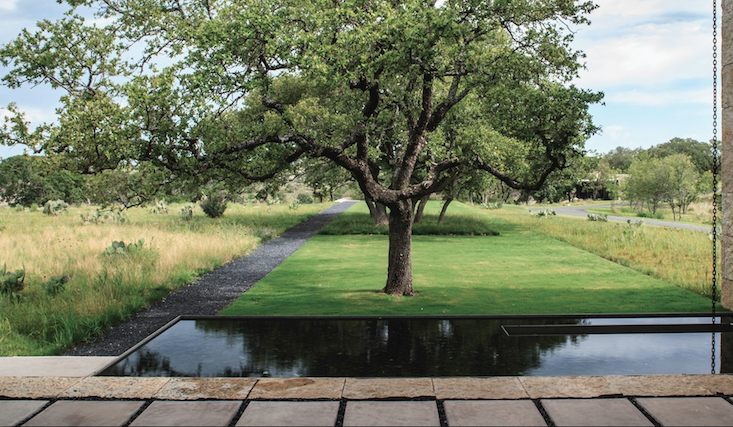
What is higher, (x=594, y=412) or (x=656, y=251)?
(x=656, y=251)

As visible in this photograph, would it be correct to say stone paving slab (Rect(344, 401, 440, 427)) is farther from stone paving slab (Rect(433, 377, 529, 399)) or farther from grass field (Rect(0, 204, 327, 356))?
grass field (Rect(0, 204, 327, 356))

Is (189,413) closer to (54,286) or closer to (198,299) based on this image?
(198,299)

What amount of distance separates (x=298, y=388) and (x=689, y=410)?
11.5ft

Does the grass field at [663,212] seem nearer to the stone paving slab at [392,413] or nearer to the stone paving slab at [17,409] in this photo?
the stone paving slab at [392,413]

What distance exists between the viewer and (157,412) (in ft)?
17.2

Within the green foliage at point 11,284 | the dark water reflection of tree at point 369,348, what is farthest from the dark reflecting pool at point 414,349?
the green foliage at point 11,284

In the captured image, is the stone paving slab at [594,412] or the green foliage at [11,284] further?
the green foliage at [11,284]

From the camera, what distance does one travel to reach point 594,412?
5109mm

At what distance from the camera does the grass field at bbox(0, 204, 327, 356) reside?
943cm

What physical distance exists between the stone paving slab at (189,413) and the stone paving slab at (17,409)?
1015 millimetres

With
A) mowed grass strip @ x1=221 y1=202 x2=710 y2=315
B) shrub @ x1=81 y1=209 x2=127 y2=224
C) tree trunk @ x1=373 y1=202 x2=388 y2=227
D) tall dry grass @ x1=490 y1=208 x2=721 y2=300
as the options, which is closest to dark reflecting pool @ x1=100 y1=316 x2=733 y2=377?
mowed grass strip @ x1=221 y1=202 x2=710 y2=315

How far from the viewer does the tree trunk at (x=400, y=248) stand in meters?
11.6

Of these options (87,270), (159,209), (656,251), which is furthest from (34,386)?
(159,209)

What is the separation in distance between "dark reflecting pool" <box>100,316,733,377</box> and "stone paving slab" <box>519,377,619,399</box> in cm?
72
